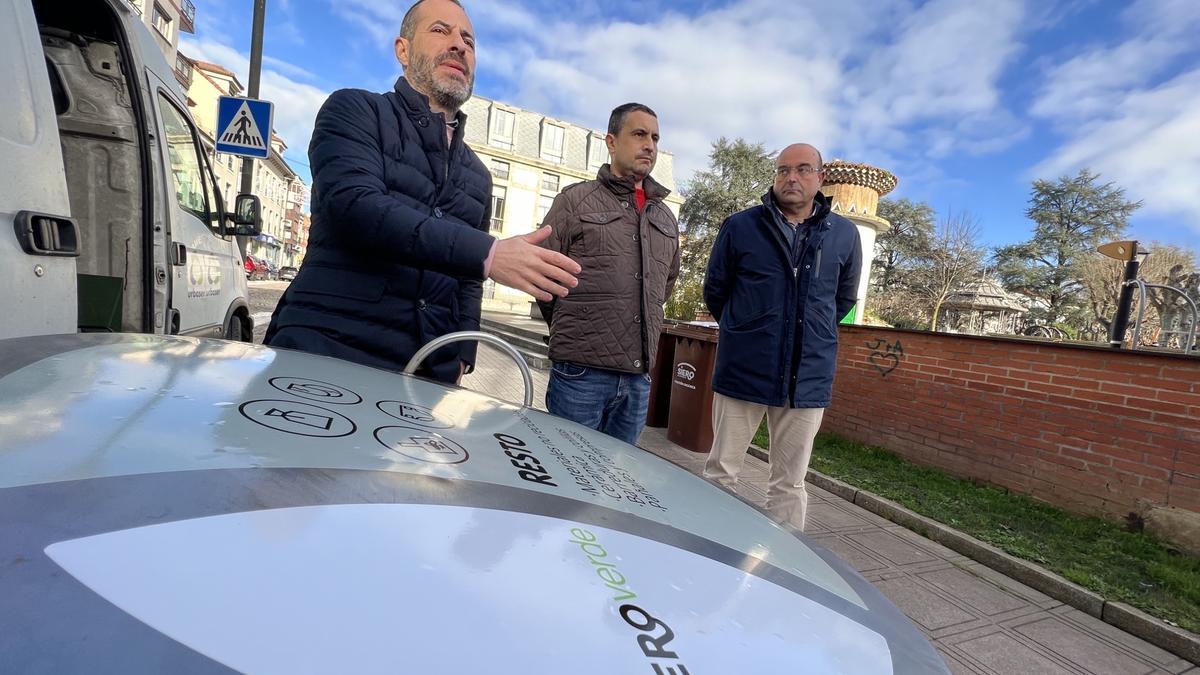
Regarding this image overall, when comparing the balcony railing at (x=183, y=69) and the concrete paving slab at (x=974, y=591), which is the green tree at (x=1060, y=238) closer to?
the concrete paving slab at (x=974, y=591)

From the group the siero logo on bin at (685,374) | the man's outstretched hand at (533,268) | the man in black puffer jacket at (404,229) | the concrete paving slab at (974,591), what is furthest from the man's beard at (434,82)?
the siero logo on bin at (685,374)

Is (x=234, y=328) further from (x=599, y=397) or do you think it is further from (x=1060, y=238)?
(x=1060, y=238)

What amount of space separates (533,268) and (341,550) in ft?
2.70

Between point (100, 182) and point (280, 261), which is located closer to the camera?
point (100, 182)

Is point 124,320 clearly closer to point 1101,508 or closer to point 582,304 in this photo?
point 582,304

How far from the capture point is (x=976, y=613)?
11.0 feet

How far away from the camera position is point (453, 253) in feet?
4.71

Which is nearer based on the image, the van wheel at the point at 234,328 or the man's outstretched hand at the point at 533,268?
the man's outstretched hand at the point at 533,268

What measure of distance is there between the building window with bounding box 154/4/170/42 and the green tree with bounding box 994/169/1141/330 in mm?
39868

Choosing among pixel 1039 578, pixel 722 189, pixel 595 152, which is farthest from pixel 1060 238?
pixel 1039 578

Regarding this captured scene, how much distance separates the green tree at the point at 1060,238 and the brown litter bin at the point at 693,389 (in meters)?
25.9

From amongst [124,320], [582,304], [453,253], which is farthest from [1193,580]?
[124,320]

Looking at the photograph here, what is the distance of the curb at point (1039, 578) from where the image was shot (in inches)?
123

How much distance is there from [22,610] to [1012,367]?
20.4 ft
